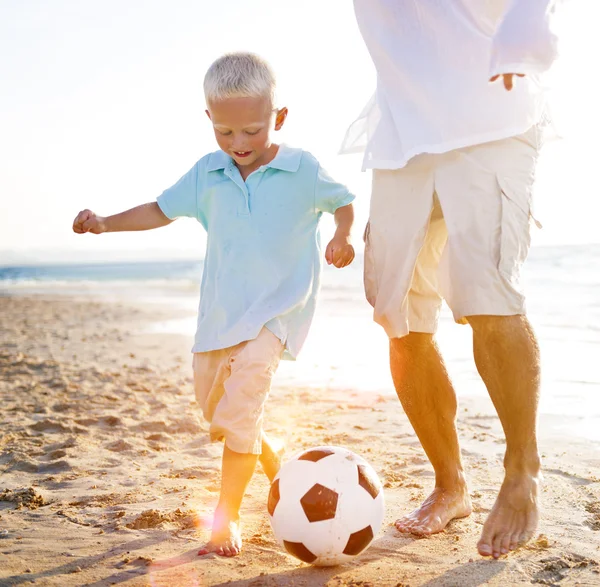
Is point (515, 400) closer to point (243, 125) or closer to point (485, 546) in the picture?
point (485, 546)

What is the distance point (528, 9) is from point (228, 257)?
1502 mm

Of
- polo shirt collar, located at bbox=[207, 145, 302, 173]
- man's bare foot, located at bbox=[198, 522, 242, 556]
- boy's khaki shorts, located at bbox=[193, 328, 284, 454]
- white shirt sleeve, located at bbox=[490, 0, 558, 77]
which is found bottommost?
man's bare foot, located at bbox=[198, 522, 242, 556]

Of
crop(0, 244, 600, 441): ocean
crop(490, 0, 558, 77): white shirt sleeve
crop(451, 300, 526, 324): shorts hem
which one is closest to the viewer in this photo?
crop(490, 0, 558, 77): white shirt sleeve

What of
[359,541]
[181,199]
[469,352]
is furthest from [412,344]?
[469,352]

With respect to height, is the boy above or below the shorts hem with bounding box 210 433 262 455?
above

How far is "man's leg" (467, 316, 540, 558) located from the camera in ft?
8.71

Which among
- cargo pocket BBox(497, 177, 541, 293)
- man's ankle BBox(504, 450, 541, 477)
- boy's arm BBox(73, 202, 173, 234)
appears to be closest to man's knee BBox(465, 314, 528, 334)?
cargo pocket BBox(497, 177, 541, 293)

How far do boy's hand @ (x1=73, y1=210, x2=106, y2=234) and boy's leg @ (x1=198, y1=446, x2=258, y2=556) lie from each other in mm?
1128

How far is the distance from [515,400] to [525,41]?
124 cm

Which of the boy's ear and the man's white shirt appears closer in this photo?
the man's white shirt

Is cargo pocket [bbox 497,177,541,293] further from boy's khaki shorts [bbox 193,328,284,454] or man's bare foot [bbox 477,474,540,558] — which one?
boy's khaki shorts [bbox 193,328,284,454]

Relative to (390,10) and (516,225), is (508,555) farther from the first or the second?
(390,10)

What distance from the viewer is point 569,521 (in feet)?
10.3

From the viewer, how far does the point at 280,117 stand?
3.26m
